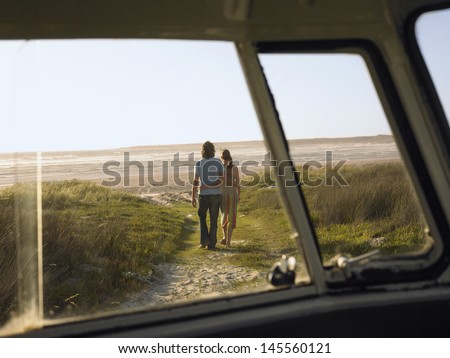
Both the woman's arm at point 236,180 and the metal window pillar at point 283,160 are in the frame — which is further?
the woman's arm at point 236,180

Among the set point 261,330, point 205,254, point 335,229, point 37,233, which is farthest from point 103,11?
point 205,254

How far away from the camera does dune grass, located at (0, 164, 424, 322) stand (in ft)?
6.93

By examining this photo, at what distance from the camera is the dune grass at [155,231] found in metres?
2.11

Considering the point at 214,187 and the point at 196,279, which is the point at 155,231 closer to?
the point at 196,279

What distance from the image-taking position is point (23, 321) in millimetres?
1511

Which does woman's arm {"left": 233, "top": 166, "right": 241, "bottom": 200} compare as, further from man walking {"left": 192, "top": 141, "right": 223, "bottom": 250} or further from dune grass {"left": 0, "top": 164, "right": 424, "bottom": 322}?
man walking {"left": 192, "top": 141, "right": 223, "bottom": 250}

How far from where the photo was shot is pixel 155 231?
40.6ft

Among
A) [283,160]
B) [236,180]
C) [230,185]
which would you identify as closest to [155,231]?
[230,185]

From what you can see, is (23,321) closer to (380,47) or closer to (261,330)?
(261,330)

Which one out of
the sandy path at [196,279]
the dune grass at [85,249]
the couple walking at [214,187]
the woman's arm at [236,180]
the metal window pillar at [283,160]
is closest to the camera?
the metal window pillar at [283,160]

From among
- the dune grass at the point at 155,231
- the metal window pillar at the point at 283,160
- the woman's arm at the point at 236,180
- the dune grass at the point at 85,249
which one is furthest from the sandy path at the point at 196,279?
the metal window pillar at the point at 283,160

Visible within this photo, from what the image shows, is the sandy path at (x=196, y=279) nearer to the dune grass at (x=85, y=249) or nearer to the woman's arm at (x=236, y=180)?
the dune grass at (x=85, y=249)

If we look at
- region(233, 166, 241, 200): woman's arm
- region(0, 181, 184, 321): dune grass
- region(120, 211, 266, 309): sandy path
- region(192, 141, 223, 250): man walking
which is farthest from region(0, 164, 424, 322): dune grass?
region(192, 141, 223, 250): man walking
